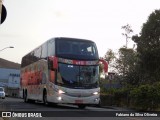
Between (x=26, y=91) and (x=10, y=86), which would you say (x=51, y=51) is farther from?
(x=10, y=86)

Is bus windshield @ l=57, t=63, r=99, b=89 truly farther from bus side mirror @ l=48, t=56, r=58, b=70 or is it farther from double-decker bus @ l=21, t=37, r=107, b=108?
bus side mirror @ l=48, t=56, r=58, b=70

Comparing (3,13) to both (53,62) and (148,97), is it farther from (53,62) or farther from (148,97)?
(148,97)

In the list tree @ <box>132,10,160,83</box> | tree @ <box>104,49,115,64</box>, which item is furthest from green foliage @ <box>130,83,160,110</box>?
tree @ <box>104,49,115,64</box>

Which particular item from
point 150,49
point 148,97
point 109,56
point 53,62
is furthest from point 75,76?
point 109,56

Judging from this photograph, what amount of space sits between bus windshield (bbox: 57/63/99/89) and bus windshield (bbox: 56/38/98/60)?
55cm

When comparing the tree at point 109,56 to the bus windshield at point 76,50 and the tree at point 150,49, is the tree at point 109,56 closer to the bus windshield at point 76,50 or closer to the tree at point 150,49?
the tree at point 150,49

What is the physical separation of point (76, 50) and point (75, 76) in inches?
56.6

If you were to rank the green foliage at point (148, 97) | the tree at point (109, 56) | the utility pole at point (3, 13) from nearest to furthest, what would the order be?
the utility pole at point (3, 13), the green foliage at point (148, 97), the tree at point (109, 56)

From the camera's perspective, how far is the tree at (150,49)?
49.8 metres

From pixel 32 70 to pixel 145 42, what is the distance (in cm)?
2428

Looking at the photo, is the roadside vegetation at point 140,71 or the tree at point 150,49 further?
the tree at point 150,49

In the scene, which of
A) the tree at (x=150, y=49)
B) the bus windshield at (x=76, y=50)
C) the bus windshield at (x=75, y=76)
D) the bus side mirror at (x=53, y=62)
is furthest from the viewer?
the tree at (x=150, y=49)

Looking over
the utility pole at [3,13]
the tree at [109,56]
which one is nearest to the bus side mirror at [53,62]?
the utility pole at [3,13]

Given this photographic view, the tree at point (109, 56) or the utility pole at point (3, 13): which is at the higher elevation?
the tree at point (109, 56)
